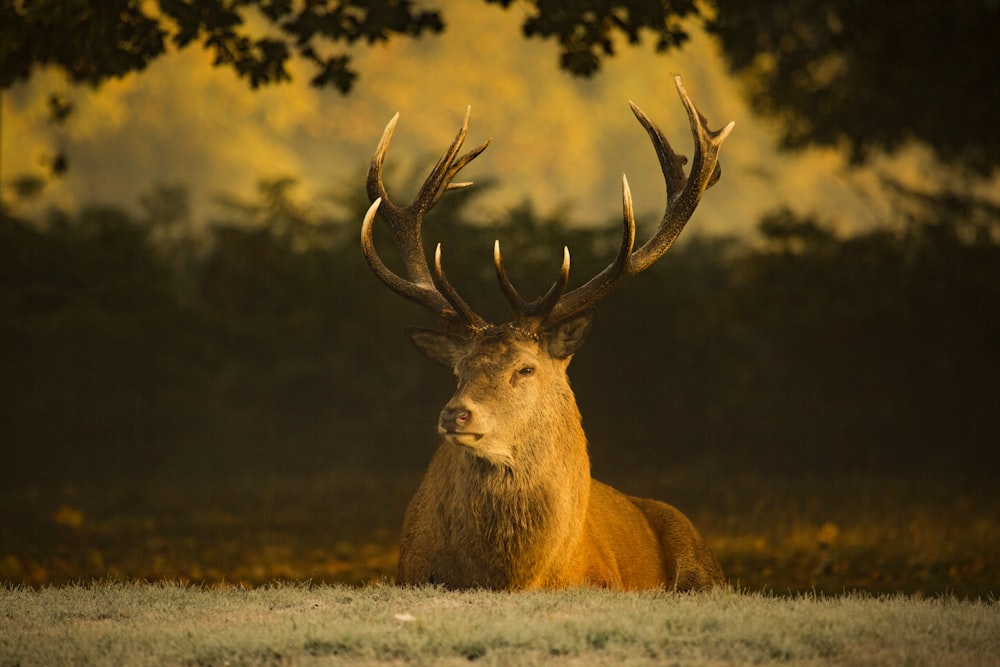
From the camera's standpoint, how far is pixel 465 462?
6.98 m

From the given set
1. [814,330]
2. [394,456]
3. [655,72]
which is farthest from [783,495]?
[655,72]

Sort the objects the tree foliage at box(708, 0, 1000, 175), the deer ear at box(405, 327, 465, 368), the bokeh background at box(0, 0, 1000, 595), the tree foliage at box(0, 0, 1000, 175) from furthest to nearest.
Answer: the bokeh background at box(0, 0, 1000, 595), the tree foliage at box(708, 0, 1000, 175), the tree foliage at box(0, 0, 1000, 175), the deer ear at box(405, 327, 465, 368)

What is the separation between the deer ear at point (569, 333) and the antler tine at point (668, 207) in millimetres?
53

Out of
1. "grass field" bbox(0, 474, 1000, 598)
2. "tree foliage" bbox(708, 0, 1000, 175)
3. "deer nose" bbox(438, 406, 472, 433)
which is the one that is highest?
"tree foliage" bbox(708, 0, 1000, 175)

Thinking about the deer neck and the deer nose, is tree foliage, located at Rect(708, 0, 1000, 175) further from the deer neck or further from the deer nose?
the deer nose

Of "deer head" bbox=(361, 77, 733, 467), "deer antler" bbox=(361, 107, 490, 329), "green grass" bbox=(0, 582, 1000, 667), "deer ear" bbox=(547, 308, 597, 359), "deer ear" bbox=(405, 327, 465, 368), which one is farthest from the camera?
"deer antler" bbox=(361, 107, 490, 329)

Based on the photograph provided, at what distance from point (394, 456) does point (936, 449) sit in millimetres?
7462

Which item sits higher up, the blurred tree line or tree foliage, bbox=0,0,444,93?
tree foliage, bbox=0,0,444,93

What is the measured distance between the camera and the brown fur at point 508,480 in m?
6.78

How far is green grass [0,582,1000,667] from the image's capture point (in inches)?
189

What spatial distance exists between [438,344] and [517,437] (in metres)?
0.95

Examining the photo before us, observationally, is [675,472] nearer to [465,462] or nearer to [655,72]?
[465,462]

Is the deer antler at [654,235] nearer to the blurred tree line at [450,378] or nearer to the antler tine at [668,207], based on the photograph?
the antler tine at [668,207]

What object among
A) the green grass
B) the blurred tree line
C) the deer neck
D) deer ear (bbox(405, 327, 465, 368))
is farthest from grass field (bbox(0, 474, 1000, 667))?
deer ear (bbox(405, 327, 465, 368))
